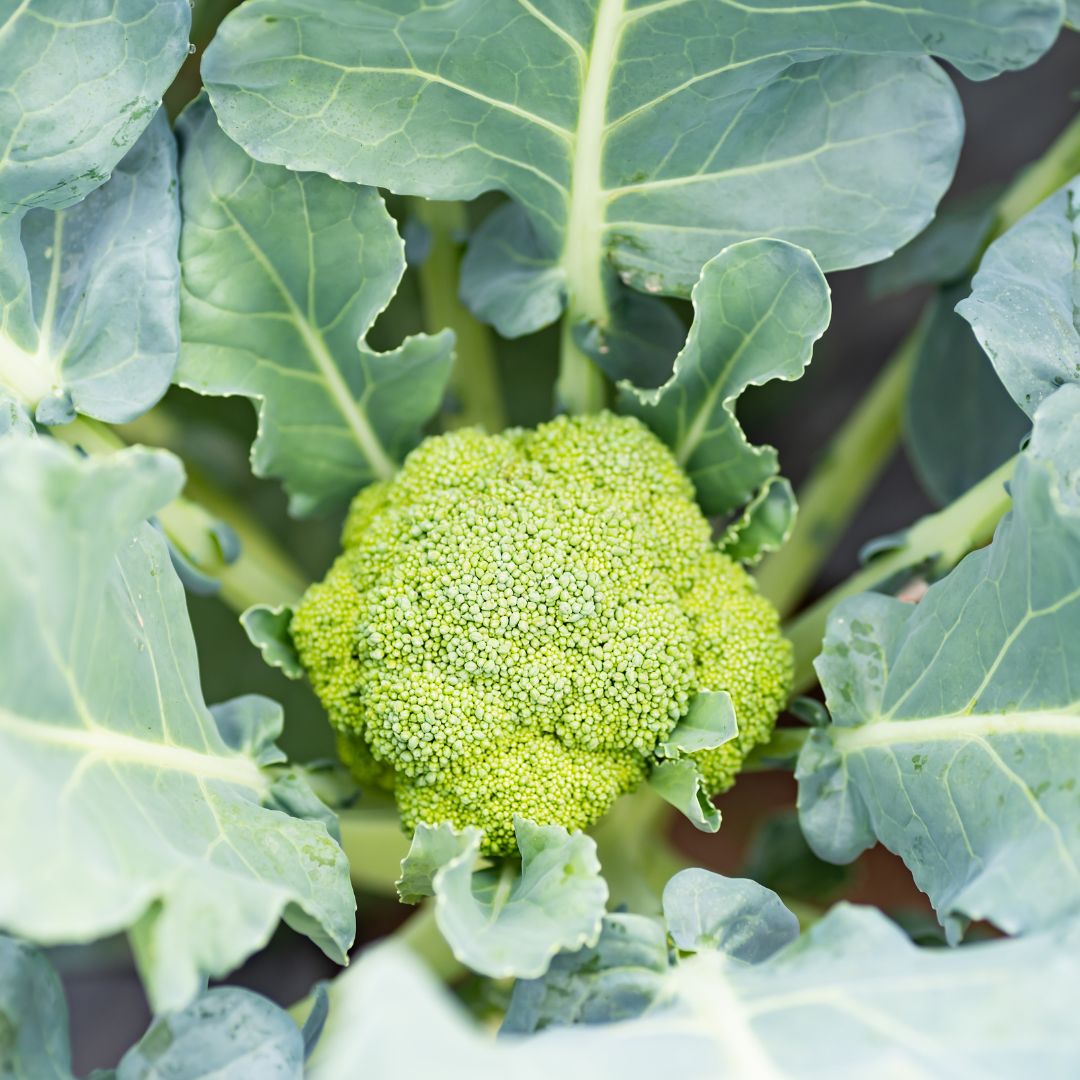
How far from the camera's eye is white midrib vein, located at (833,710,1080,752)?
0.73 metres

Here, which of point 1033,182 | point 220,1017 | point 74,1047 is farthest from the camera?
point 74,1047

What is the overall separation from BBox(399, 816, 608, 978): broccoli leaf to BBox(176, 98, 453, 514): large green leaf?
39cm

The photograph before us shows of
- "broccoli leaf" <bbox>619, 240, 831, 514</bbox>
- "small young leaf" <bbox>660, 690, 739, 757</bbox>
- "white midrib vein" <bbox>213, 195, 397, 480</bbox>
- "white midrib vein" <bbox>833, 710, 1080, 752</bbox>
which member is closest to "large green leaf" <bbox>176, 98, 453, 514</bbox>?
"white midrib vein" <bbox>213, 195, 397, 480</bbox>

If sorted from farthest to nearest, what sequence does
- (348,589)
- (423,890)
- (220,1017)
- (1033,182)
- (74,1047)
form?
(74,1047) < (1033,182) < (348,589) < (423,890) < (220,1017)

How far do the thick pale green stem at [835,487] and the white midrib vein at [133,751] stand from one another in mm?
675

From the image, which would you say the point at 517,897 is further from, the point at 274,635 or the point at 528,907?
the point at 274,635

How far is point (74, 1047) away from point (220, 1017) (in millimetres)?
951

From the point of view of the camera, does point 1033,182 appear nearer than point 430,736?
No

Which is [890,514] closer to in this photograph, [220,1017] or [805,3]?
[805,3]

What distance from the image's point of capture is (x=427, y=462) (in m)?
0.95

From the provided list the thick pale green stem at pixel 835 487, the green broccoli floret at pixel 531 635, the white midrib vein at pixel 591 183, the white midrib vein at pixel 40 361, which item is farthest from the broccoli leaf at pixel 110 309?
the thick pale green stem at pixel 835 487

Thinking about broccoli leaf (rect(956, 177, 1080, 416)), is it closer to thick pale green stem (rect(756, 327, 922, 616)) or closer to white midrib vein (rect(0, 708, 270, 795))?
thick pale green stem (rect(756, 327, 922, 616))

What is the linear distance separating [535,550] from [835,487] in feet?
1.88

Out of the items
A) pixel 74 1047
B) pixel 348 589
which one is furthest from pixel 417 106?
pixel 74 1047
